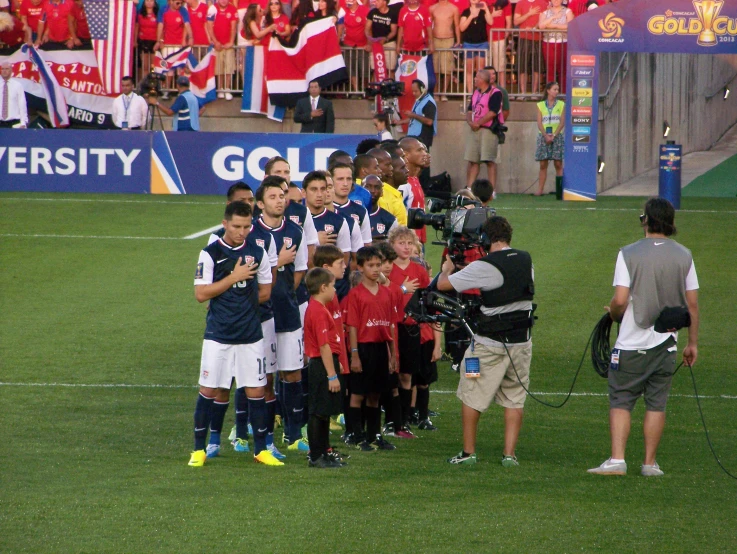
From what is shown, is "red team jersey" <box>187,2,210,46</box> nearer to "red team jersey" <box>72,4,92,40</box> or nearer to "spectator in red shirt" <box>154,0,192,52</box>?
"spectator in red shirt" <box>154,0,192,52</box>

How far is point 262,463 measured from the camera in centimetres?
809

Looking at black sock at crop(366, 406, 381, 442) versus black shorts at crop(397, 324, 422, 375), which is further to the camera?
black shorts at crop(397, 324, 422, 375)

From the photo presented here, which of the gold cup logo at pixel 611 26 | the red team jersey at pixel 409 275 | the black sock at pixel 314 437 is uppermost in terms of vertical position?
the gold cup logo at pixel 611 26

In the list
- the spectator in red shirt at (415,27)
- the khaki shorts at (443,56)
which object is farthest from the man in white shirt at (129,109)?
the khaki shorts at (443,56)

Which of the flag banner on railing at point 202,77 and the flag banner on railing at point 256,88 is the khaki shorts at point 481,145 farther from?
the flag banner on railing at point 202,77

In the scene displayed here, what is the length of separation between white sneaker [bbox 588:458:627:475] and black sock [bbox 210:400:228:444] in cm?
256

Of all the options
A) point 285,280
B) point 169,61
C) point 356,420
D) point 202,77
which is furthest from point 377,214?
point 169,61

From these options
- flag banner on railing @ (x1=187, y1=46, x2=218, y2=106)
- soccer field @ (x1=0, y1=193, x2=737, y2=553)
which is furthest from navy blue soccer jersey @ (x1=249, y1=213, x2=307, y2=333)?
flag banner on railing @ (x1=187, y1=46, x2=218, y2=106)

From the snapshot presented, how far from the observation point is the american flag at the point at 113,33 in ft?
86.3

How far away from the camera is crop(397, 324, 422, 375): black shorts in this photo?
29.3 feet

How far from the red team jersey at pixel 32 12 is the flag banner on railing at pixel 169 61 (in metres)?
2.83

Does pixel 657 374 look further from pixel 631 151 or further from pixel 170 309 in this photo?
→ pixel 631 151

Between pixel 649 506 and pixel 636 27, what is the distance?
52.1 feet

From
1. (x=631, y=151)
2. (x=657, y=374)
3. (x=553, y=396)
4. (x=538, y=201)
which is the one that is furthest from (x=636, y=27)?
(x=657, y=374)
